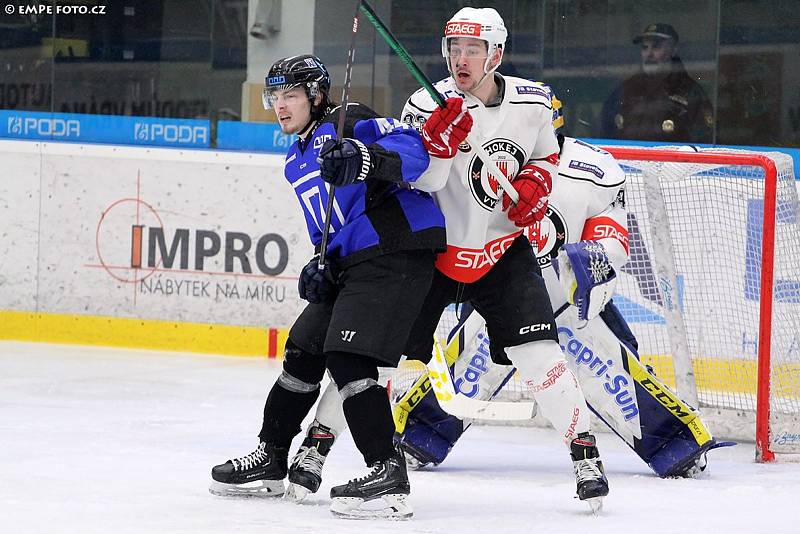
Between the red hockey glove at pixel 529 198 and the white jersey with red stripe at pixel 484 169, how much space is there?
23mm

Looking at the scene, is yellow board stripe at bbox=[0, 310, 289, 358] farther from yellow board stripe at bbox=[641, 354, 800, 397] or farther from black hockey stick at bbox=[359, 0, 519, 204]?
black hockey stick at bbox=[359, 0, 519, 204]

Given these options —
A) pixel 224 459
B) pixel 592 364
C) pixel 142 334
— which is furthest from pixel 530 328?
pixel 142 334

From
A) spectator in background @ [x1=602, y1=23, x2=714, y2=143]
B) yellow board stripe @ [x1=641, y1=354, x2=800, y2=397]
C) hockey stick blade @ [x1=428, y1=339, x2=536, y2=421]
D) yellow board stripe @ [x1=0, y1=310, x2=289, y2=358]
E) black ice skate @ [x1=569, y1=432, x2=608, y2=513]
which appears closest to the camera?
black ice skate @ [x1=569, y1=432, x2=608, y2=513]

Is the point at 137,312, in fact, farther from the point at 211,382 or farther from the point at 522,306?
the point at 522,306

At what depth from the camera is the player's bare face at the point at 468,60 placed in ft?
11.6

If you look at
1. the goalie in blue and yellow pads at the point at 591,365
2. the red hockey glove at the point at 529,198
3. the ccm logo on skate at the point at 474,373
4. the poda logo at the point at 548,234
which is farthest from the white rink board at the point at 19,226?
the red hockey glove at the point at 529,198

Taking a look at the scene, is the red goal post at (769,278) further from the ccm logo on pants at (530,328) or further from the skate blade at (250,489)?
the skate blade at (250,489)

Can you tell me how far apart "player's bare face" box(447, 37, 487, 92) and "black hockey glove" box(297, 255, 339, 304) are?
551 millimetres

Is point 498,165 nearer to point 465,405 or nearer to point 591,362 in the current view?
point 465,405

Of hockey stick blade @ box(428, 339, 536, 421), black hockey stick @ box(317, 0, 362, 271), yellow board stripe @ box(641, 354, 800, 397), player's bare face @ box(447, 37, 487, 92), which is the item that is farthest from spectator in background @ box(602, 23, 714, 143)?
black hockey stick @ box(317, 0, 362, 271)

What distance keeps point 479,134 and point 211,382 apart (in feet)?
8.39

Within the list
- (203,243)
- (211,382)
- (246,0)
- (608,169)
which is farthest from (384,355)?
(246,0)

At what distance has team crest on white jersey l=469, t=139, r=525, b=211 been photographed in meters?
3.52

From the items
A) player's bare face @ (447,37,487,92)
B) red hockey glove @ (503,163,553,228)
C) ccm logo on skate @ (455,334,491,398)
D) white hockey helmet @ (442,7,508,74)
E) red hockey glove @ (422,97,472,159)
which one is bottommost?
ccm logo on skate @ (455,334,491,398)
